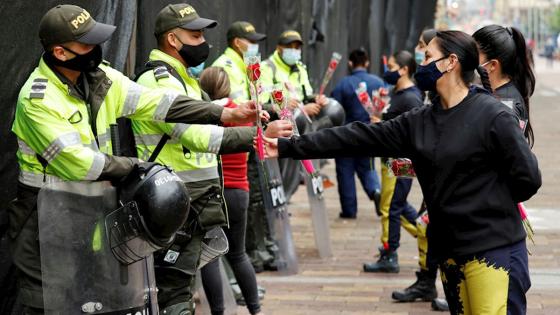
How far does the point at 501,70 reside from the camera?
19.8 ft

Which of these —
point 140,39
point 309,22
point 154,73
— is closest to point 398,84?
point 140,39

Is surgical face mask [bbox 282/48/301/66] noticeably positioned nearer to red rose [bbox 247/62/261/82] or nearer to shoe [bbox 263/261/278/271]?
Result: shoe [bbox 263/261/278/271]

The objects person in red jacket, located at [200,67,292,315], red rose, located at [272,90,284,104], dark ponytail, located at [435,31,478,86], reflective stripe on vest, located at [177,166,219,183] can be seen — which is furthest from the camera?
person in red jacket, located at [200,67,292,315]

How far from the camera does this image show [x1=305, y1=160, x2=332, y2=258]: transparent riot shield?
9.77m

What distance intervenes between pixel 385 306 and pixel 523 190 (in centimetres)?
350

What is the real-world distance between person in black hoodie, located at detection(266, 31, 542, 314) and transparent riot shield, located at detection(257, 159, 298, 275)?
4.22 metres

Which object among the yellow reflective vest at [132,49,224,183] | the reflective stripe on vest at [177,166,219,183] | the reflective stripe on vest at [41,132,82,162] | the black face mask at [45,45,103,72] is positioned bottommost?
the reflective stripe on vest at [177,166,219,183]

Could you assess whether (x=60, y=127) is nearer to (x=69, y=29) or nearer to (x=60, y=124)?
(x=60, y=124)

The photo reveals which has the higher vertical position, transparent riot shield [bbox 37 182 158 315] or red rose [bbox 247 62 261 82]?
red rose [bbox 247 62 261 82]

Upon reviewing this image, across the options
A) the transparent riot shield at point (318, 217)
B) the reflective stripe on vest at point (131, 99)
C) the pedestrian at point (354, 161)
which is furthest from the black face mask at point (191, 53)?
the pedestrian at point (354, 161)

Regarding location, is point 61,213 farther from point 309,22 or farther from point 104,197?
point 309,22

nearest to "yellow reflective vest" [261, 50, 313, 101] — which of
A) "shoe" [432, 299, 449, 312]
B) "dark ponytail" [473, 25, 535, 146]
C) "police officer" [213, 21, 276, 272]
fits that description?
"police officer" [213, 21, 276, 272]

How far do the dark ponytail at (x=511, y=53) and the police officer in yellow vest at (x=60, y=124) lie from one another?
2.12 metres

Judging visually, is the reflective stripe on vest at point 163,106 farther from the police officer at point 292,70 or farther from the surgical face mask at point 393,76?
the police officer at point 292,70
